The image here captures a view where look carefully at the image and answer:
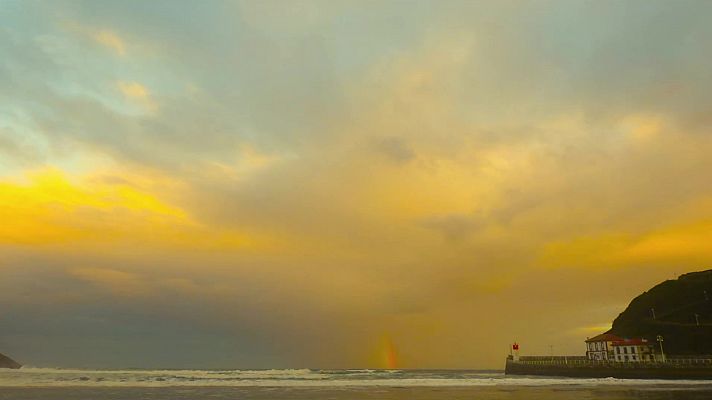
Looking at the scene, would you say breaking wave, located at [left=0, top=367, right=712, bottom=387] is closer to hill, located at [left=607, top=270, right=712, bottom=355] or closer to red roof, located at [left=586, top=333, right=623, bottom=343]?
red roof, located at [left=586, top=333, right=623, bottom=343]

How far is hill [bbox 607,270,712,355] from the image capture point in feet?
346

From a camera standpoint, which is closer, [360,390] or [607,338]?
[360,390]

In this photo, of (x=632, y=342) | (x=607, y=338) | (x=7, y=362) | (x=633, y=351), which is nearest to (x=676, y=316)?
(x=607, y=338)

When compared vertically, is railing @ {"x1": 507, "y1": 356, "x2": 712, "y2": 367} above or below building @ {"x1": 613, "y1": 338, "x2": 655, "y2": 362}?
below

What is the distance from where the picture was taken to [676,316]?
124 meters

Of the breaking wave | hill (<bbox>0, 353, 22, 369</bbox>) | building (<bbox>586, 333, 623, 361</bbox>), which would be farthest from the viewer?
hill (<bbox>0, 353, 22, 369</bbox>)

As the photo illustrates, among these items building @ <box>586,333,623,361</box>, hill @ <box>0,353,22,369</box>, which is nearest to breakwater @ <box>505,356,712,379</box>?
building @ <box>586,333,623,361</box>

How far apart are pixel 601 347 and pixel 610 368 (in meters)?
16.2

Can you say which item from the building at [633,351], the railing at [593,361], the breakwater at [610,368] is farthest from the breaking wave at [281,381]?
the building at [633,351]

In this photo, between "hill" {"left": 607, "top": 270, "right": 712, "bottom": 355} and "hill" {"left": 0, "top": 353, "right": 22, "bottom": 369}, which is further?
"hill" {"left": 0, "top": 353, "right": 22, "bottom": 369}

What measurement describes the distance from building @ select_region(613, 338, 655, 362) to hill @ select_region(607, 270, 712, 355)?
76.6 ft

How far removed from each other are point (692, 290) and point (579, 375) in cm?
8286

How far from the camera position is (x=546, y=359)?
321 ft

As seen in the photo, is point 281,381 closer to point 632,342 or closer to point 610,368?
point 610,368
